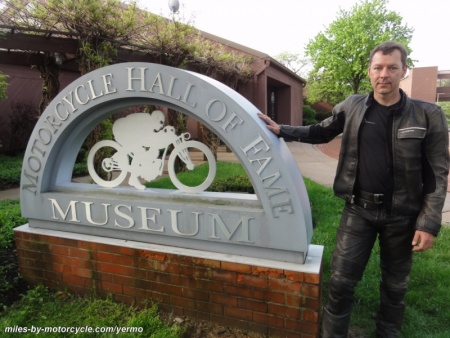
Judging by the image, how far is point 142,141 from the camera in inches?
98.3

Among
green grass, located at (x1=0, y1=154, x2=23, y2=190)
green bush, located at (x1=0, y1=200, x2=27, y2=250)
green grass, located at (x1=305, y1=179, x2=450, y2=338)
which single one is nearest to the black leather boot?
green grass, located at (x1=305, y1=179, x2=450, y2=338)

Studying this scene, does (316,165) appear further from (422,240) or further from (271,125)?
(422,240)

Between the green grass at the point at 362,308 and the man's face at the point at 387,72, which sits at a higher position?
the man's face at the point at 387,72

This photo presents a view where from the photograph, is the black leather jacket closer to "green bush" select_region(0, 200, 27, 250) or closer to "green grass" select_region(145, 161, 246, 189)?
"green bush" select_region(0, 200, 27, 250)

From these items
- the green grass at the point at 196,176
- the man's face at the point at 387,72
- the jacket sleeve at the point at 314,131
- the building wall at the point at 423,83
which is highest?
the building wall at the point at 423,83

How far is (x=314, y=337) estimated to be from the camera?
212 centimetres

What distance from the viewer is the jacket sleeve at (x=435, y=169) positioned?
182 centimetres

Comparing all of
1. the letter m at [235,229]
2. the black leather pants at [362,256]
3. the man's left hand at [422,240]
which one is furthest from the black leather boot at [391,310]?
the letter m at [235,229]

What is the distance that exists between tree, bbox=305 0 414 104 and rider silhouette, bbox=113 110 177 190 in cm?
2340

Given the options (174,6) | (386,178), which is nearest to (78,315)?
(386,178)

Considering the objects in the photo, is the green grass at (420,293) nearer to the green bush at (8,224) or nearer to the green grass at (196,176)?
the green grass at (196,176)

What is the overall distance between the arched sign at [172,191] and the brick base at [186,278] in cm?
9

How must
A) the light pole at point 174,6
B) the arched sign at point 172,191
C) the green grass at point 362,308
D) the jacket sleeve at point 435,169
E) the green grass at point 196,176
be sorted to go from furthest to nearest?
the light pole at point 174,6 < the green grass at point 196,176 < the green grass at point 362,308 < the arched sign at point 172,191 < the jacket sleeve at point 435,169

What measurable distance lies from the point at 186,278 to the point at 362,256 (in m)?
1.14
